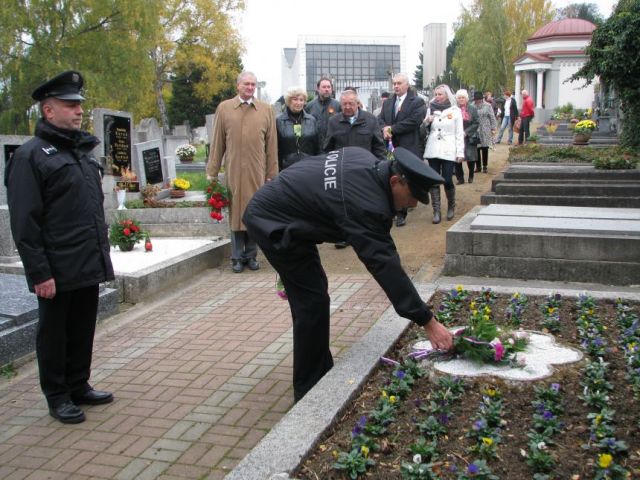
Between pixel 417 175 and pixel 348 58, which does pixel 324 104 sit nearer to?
pixel 417 175

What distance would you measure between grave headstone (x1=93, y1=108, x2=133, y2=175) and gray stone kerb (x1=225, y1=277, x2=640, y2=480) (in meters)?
6.62

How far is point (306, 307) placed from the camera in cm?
371

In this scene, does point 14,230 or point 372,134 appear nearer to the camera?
point 14,230

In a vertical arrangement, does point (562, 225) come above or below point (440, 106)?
below

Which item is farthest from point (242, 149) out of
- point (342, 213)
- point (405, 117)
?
point (342, 213)

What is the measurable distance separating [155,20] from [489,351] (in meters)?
22.3

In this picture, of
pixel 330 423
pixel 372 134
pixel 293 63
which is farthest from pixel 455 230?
pixel 293 63

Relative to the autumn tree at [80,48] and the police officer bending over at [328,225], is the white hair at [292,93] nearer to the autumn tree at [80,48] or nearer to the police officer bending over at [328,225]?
the police officer bending over at [328,225]

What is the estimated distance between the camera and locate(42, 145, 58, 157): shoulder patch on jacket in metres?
3.62

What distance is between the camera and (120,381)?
173 inches

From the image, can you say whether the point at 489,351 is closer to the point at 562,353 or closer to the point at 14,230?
the point at 562,353

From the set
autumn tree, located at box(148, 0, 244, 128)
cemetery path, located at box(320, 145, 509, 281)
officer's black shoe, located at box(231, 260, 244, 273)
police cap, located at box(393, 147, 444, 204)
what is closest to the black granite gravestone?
cemetery path, located at box(320, 145, 509, 281)

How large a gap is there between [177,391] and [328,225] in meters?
1.62

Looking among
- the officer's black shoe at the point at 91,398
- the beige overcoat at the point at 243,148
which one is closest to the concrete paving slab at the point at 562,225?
the beige overcoat at the point at 243,148
